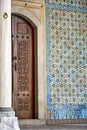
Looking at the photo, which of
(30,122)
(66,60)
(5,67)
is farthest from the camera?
(66,60)

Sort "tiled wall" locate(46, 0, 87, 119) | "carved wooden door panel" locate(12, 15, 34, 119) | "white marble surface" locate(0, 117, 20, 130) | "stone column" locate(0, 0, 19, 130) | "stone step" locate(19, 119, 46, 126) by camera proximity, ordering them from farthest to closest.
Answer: "tiled wall" locate(46, 0, 87, 119) < "carved wooden door panel" locate(12, 15, 34, 119) < "stone step" locate(19, 119, 46, 126) < "stone column" locate(0, 0, 19, 130) < "white marble surface" locate(0, 117, 20, 130)

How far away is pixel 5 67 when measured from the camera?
6.49 m

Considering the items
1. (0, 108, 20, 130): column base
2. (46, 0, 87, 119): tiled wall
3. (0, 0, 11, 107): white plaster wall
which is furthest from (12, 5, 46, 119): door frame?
(0, 108, 20, 130): column base

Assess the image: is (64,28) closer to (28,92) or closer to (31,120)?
(28,92)

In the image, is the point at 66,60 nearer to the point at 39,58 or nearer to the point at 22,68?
the point at 39,58

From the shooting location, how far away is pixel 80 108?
8.55 meters

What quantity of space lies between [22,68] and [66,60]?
106 centimetres

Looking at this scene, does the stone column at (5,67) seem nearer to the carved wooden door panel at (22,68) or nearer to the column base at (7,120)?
the column base at (7,120)

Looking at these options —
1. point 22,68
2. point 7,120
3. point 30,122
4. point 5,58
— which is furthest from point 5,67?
point 30,122

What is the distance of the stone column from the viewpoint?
636cm

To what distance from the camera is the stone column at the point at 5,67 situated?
636 cm

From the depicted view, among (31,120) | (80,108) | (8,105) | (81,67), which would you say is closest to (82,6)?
(81,67)

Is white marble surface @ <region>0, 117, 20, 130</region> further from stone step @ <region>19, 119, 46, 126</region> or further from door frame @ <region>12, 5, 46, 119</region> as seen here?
door frame @ <region>12, 5, 46, 119</region>

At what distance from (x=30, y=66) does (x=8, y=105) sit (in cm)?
206
